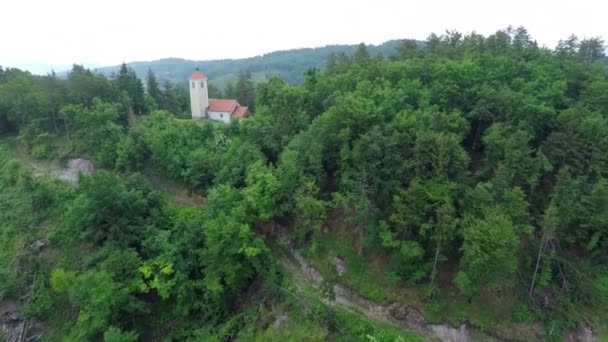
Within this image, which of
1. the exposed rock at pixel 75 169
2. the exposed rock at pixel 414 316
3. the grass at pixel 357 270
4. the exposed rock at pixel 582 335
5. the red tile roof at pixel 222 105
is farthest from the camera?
the red tile roof at pixel 222 105

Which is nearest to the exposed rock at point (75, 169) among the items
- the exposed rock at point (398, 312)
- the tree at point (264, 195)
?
the tree at point (264, 195)

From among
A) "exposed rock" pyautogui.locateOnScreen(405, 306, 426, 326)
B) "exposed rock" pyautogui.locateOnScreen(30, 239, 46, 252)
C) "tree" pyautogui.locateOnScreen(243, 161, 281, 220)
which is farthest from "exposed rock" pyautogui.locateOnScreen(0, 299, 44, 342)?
"exposed rock" pyautogui.locateOnScreen(405, 306, 426, 326)

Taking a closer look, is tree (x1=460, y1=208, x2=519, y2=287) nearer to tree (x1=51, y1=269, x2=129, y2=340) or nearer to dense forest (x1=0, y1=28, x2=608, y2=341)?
dense forest (x1=0, y1=28, x2=608, y2=341)

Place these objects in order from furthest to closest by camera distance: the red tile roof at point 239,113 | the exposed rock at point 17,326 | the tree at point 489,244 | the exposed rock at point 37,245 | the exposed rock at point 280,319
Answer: the red tile roof at point 239,113 < the exposed rock at point 37,245 < the exposed rock at point 17,326 < the exposed rock at point 280,319 < the tree at point 489,244

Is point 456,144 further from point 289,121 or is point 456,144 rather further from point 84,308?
point 84,308

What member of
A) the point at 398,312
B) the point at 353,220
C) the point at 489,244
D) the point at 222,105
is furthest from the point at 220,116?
the point at 489,244

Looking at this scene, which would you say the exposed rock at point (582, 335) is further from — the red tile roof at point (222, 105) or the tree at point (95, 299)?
the red tile roof at point (222, 105)

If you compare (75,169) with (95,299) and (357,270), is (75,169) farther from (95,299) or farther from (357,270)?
(357,270)
